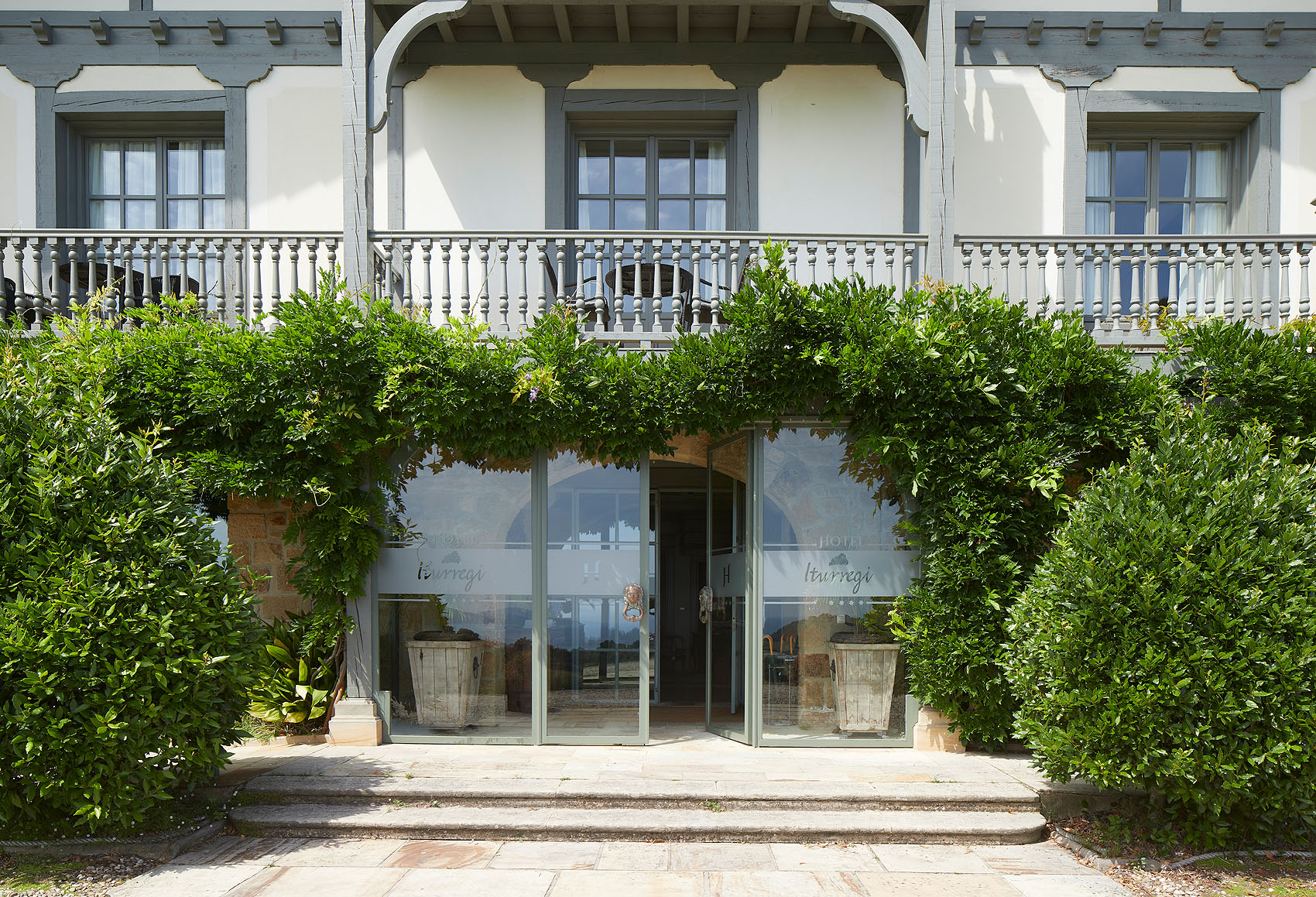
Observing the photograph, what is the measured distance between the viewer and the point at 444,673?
22.8 feet

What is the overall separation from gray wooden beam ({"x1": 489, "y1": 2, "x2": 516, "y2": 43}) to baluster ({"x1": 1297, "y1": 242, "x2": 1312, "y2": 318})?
21.7 ft

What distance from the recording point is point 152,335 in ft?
21.0

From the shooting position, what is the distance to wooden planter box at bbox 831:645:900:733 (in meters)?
6.87

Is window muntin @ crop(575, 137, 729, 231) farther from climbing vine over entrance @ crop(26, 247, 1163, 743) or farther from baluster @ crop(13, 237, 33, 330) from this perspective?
baluster @ crop(13, 237, 33, 330)

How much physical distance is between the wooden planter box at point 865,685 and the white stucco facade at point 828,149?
3767 mm

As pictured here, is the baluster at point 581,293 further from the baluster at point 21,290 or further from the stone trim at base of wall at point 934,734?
the baluster at point 21,290

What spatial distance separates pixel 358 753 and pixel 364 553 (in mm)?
1396

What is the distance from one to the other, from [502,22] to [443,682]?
5545 mm

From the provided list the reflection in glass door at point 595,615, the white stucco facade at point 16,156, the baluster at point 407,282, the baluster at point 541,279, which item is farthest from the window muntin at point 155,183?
the reflection in glass door at point 595,615

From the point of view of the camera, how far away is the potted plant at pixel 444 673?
6.92 meters

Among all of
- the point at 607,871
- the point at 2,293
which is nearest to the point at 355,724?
the point at 607,871

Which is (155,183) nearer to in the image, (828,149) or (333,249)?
(333,249)

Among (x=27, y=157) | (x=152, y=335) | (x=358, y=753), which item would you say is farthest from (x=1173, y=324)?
(x=27, y=157)

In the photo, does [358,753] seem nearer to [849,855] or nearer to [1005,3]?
[849,855]
